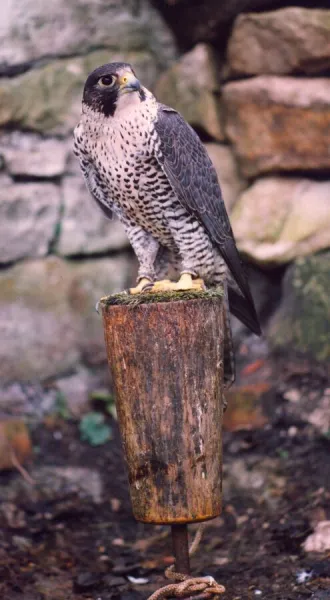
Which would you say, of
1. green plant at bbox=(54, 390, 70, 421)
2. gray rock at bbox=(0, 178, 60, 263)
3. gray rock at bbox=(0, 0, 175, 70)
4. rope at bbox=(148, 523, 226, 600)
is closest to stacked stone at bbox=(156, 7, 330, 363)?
gray rock at bbox=(0, 0, 175, 70)

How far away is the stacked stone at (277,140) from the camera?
13.6ft

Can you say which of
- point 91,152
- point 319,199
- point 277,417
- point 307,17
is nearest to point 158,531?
point 277,417

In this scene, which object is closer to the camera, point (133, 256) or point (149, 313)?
point (149, 313)

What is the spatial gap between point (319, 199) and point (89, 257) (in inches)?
54.6

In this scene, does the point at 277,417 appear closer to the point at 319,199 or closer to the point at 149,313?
the point at 319,199

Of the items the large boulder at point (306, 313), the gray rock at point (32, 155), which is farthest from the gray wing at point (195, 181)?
the gray rock at point (32, 155)

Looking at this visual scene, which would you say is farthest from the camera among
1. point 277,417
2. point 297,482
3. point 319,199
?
point 319,199

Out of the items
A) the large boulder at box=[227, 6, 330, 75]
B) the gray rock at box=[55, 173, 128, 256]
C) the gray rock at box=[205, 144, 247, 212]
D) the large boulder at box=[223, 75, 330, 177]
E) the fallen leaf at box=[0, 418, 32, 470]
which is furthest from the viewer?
the gray rock at box=[205, 144, 247, 212]

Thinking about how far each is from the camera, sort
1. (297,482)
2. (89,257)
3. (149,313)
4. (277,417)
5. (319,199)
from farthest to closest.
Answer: (89,257)
(319,199)
(277,417)
(297,482)
(149,313)

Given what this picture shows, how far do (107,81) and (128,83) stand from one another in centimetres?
9

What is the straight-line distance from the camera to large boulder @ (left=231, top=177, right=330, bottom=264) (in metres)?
4.26

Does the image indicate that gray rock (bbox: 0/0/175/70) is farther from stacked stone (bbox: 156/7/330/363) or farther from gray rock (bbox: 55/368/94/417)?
gray rock (bbox: 55/368/94/417)

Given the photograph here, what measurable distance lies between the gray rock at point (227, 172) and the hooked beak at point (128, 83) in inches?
80.5

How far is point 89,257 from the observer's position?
458cm
